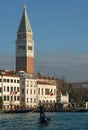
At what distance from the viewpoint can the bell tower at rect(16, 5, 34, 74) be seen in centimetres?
10282

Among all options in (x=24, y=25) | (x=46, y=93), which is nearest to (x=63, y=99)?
(x=46, y=93)

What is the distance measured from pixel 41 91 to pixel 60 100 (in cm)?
834

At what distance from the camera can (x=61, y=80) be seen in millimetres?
110938

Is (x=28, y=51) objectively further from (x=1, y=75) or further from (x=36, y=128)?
(x=36, y=128)

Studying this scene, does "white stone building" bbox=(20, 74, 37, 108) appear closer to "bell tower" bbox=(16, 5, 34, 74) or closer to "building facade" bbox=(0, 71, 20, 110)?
"building facade" bbox=(0, 71, 20, 110)

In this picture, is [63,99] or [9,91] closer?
[9,91]

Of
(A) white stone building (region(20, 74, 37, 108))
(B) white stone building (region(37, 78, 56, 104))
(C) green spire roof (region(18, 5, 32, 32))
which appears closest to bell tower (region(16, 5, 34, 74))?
(C) green spire roof (region(18, 5, 32, 32))

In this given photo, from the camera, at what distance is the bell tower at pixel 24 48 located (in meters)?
103

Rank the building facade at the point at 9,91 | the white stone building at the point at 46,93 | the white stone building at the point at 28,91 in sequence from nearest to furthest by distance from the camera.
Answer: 1. the building facade at the point at 9,91
2. the white stone building at the point at 28,91
3. the white stone building at the point at 46,93

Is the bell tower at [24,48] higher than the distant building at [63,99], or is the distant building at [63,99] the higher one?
the bell tower at [24,48]

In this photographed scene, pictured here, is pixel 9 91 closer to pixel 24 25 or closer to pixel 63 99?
pixel 63 99

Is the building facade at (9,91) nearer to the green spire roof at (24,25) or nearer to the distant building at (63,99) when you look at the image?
the distant building at (63,99)

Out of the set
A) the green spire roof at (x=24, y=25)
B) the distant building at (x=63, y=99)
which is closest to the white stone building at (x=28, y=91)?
the distant building at (x=63, y=99)

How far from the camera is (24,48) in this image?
103 m
